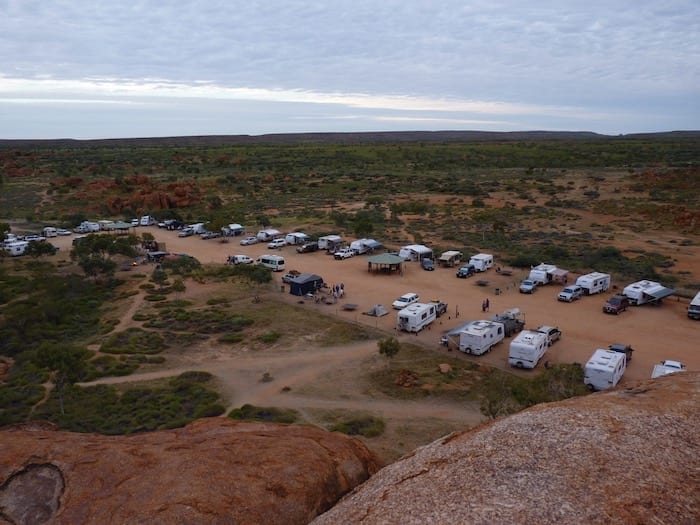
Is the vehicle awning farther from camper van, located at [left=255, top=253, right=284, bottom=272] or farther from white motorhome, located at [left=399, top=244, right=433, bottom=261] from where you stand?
camper van, located at [left=255, top=253, right=284, bottom=272]

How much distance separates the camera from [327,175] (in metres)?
117

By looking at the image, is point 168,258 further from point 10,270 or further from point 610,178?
point 610,178

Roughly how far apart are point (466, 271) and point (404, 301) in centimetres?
1014

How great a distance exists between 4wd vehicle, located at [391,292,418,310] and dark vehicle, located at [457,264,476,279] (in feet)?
27.4

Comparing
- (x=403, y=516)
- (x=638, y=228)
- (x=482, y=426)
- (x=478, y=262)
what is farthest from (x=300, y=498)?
(x=638, y=228)

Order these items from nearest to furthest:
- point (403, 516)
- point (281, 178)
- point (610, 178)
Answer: point (403, 516), point (610, 178), point (281, 178)

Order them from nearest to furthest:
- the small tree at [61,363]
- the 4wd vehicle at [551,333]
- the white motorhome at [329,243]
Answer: the small tree at [61,363]
the 4wd vehicle at [551,333]
the white motorhome at [329,243]

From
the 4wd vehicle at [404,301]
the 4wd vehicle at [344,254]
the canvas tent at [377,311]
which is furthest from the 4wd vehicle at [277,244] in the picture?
the canvas tent at [377,311]

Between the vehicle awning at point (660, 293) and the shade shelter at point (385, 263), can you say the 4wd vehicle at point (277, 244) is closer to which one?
the shade shelter at point (385, 263)

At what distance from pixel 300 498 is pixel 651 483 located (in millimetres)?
6325

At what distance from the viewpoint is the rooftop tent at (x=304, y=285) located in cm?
4197

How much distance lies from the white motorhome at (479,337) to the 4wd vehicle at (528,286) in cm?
1141

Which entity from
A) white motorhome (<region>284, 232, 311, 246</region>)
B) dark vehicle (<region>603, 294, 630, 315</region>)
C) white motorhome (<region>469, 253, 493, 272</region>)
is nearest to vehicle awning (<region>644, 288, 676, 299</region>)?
dark vehicle (<region>603, 294, 630, 315</region>)

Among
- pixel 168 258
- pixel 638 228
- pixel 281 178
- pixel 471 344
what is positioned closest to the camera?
pixel 471 344
